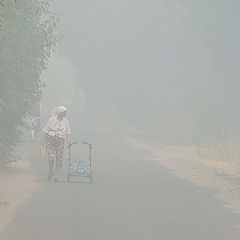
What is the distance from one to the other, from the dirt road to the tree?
1527 millimetres

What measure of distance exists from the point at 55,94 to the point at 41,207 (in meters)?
87.3

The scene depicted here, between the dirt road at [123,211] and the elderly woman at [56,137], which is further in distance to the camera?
the elderly woman at [56,137]

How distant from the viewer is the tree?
606 inches

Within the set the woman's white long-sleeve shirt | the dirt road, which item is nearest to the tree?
the woman's white long-sleeve shirt

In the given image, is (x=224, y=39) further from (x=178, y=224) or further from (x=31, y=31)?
(x=178, y=224)

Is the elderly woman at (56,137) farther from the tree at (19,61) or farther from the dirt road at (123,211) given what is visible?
the tree at (19,61)

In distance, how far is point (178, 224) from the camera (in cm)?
1084

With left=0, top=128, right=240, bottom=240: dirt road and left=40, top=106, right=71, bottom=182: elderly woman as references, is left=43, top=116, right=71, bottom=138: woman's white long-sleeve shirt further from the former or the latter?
left=0, top=128, right=240, bottom=240: dirt road

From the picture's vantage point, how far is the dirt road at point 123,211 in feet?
32.8

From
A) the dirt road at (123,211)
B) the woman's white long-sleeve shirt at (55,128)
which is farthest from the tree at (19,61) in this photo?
the dirt road at (123,211)

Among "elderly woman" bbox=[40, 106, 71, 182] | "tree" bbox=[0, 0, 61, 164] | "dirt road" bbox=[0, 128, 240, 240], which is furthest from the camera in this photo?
"elderly woman" bbox=[40, 106, 71, 182]

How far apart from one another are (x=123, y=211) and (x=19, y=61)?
18.4 ft

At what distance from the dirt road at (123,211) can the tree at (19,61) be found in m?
1.53

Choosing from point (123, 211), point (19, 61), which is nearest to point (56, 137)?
point (19, 61)
